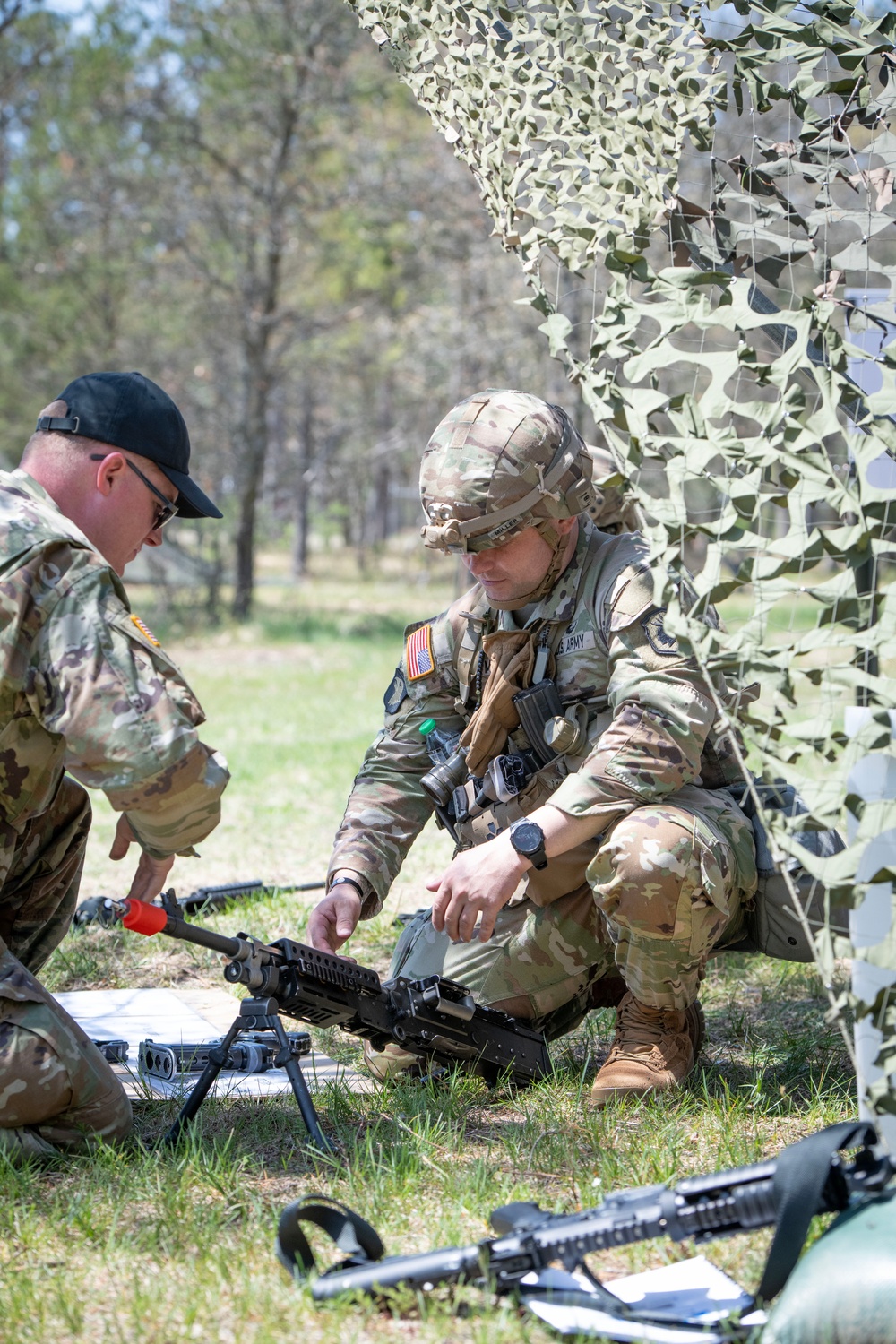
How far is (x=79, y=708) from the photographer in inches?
109

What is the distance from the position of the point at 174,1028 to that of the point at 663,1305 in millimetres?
2154

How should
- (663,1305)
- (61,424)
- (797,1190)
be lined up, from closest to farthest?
(797,1190)
(663,1305)
(61,424)

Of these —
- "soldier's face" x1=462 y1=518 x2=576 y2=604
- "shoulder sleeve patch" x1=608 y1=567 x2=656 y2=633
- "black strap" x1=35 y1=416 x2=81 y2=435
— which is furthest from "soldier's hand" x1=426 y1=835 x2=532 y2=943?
"black strap" x1=35 y1=416 x2=81 y2=435

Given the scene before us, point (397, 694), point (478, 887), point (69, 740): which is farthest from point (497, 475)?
point (69, 740)

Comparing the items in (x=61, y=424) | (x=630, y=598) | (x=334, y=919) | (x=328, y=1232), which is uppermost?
(x=61, y=424)

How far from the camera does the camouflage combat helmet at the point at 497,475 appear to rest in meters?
3.61

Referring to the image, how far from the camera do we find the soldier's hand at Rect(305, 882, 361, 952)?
11.8 ft

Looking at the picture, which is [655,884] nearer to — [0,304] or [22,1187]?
[22,1187]

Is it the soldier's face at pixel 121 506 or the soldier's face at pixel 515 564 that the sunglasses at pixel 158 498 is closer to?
the soldier's face at pixel 121 506

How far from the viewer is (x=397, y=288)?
68.8 ft

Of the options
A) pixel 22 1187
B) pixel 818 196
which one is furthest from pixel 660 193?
pixel 22 1187

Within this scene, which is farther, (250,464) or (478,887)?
(250,464)

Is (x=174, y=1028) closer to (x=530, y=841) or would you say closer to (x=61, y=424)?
(x=530, y=841)

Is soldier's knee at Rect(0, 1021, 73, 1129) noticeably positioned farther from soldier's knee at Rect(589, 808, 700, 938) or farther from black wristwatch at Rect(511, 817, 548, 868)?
soldier's knee at Rect(589, 808, 700, 938)
